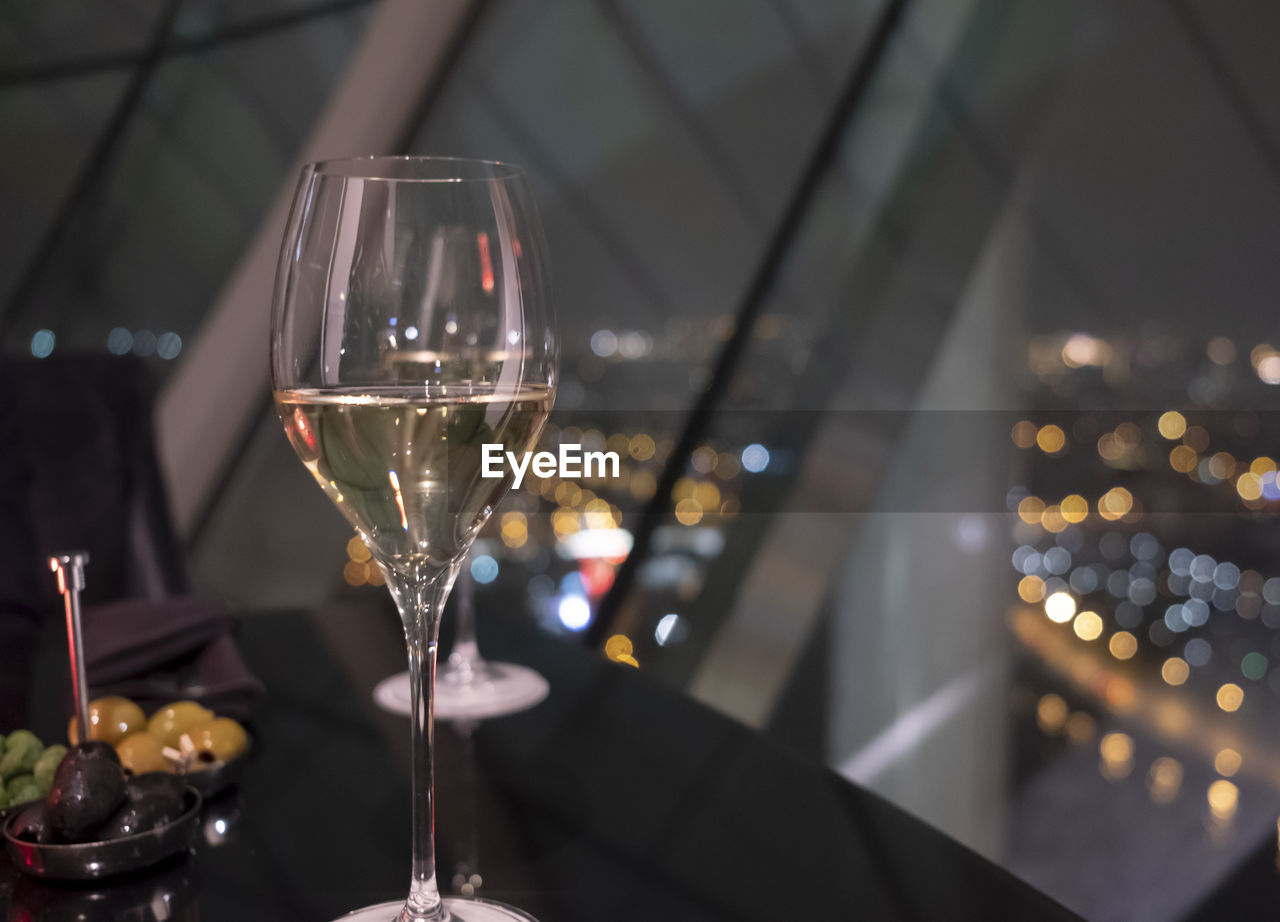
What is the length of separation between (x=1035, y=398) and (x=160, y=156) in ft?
15.9

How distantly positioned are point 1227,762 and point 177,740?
5878 mm

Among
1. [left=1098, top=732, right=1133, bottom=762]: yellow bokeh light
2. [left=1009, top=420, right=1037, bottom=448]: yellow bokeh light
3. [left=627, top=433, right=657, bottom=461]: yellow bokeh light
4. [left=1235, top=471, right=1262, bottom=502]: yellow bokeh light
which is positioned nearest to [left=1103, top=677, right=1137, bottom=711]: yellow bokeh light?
[left=1098, top=732, right=1133, bottom=762]: yellow bokeh light

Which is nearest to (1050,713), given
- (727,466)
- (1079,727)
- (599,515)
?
(1079,727)

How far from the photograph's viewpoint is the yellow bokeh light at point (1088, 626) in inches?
166

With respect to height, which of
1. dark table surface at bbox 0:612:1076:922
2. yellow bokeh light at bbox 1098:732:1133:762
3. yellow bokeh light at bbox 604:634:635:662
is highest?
dark table surface at bbox 0:612:1076:922

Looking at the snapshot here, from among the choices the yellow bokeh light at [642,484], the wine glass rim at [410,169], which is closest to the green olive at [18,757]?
the wine glass rim at [410,169]

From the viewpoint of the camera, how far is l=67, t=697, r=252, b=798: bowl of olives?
68 centimetres

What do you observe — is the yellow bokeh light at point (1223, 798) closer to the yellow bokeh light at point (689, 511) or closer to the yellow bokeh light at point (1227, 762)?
the yellow bokeh light at point (1227, 762)

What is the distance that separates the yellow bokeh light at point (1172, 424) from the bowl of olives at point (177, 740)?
3593mm

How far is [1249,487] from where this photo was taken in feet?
12.8

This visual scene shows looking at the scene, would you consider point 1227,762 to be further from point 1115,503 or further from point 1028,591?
point 1028,591

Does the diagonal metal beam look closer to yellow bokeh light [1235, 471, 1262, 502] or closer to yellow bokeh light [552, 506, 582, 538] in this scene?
yellow bokeh light [552, 506, 582, 538]

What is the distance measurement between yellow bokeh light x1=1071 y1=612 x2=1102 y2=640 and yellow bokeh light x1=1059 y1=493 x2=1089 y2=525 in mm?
419

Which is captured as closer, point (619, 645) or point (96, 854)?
point (96, 854)
